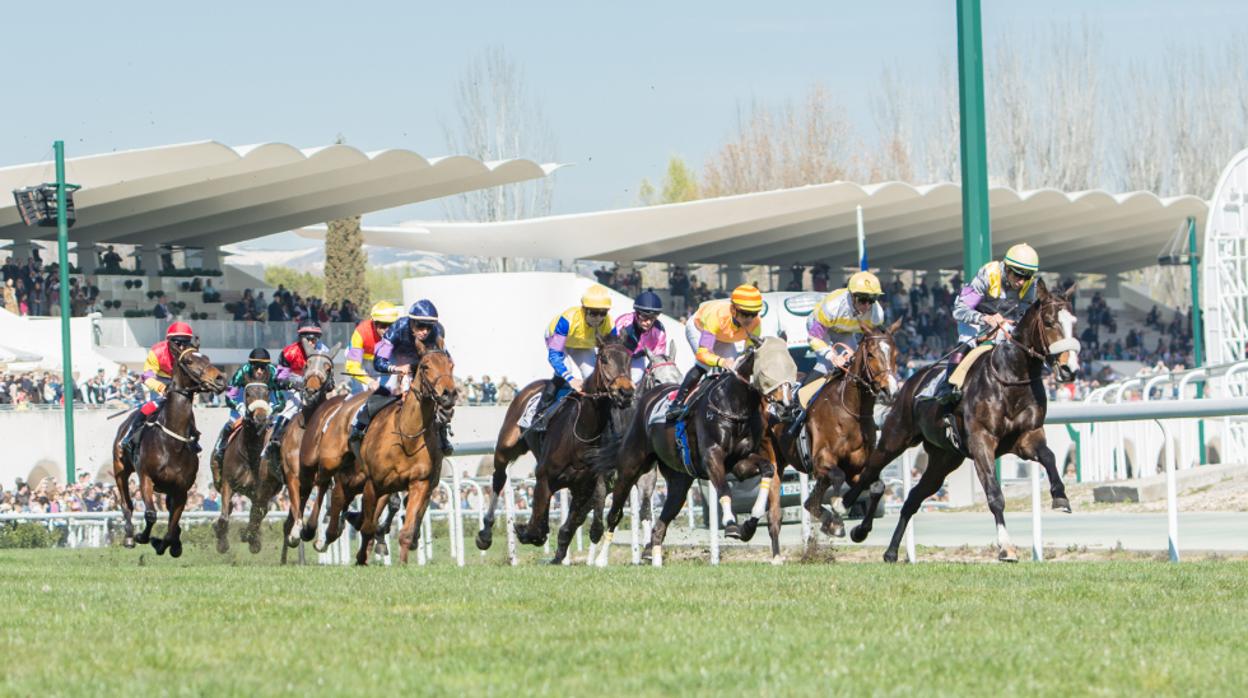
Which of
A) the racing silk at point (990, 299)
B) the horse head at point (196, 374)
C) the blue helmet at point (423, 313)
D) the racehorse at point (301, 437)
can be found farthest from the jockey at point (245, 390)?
the racing silk at point (990, 299)

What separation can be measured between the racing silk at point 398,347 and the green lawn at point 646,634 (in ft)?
10.6

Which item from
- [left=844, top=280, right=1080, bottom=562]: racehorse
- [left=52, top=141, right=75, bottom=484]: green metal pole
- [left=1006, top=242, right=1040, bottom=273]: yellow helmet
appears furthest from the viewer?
[left=52, top=141, right=75, bottom=484]: green metal pole

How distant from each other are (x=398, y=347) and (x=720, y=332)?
88.6 inches

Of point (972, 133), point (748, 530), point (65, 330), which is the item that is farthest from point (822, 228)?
point (748, 530)

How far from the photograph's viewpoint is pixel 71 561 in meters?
17.5

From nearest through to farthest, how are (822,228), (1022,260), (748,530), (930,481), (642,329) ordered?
(748,530), (1022,260), (930,481), (642,329), (822,228)

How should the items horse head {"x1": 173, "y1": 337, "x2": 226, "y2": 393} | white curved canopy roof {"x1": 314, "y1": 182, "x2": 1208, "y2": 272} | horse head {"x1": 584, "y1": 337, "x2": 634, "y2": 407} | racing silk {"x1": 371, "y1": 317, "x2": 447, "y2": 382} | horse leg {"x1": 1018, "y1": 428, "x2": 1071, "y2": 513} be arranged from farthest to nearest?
1. white curved canopy roof {"x1": 314, "y1": 182, "x2": 1208, "y2": 272}
2. horse head {"x1": 173, "y1": 337, "x2": 226, "y2": 393}
3. racing silk {"x1": 371, "y1": 317, "x2": 447, "y2": 382}
4. horse head {"x1": 584, "y1": 337, "x2": 634, "y2": 407}
5. horse leg {"x1": 1018, "y1": 428, "x2": 1071, "y2": 513}

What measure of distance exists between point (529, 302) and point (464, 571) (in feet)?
94.1

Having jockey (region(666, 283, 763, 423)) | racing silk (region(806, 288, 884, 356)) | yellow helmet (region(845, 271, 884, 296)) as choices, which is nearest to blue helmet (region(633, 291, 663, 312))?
jockey (region(666, 283, 763, 423))

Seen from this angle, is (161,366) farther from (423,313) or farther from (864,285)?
(864,285)

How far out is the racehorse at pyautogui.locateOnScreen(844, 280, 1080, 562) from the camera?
11445 millimetres

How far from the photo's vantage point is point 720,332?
13047 mm

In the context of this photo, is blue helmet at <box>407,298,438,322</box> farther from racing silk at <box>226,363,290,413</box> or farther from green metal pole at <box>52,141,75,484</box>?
green metal pole at <box>52,141,75,484</box>

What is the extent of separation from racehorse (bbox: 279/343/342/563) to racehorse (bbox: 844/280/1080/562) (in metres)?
4.58
